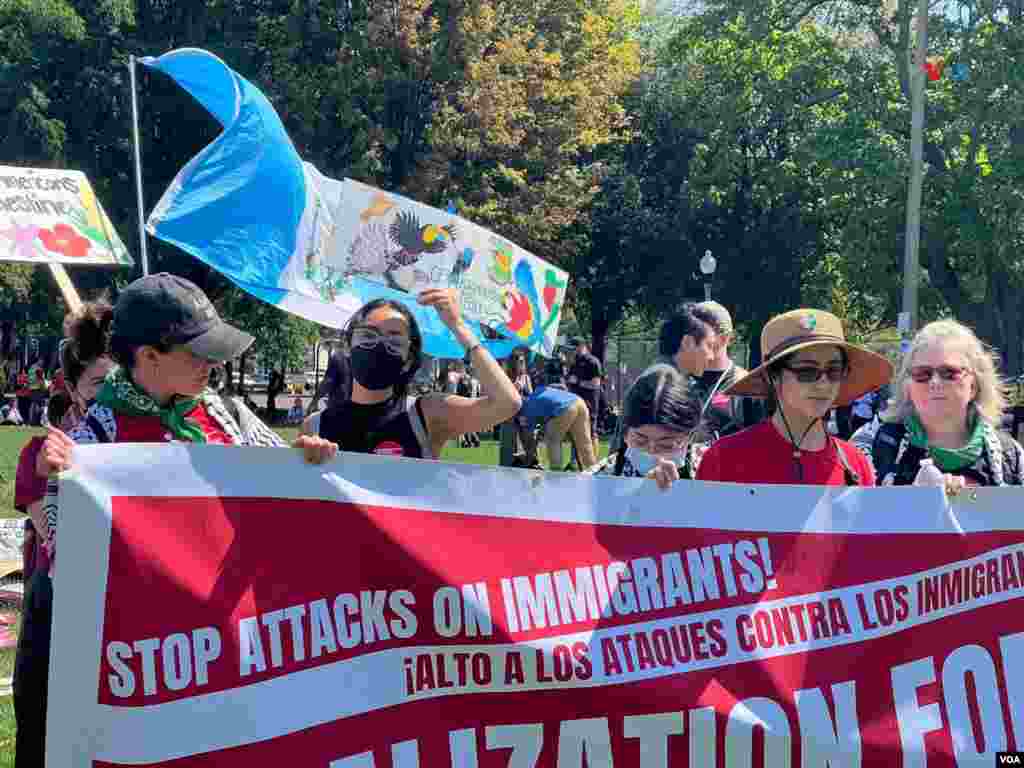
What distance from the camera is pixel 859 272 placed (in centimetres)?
3238

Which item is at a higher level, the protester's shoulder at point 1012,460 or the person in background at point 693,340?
the person in background at point 693,340

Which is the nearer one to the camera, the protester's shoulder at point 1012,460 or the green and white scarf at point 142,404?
the green and white scarf at point 142,404

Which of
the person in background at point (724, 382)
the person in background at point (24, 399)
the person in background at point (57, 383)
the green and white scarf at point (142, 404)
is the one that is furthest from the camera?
the person in background at point (24, 399)

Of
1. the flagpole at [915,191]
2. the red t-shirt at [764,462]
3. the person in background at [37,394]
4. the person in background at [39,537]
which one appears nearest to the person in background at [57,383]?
the person in background at [39,537]

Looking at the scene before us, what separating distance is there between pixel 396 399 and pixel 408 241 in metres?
2.33

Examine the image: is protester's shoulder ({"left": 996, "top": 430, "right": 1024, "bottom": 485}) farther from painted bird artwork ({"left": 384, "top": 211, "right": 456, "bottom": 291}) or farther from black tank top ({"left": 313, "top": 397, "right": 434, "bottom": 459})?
painted bird artwork ({"left": 384, "top": 211, "right": 456, "bottom": 291})

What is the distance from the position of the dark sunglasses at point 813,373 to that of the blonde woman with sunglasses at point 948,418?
1.00 feet

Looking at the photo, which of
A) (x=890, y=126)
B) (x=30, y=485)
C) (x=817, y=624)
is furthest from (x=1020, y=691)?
(x=890, y=126)

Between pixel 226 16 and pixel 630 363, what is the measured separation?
13178 mm

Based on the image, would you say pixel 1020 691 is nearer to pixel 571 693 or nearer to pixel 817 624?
pixel 817 624

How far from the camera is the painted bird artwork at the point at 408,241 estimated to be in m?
6.50

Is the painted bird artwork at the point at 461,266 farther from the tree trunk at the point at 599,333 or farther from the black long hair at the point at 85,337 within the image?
the tree trunk at the point at 599,333

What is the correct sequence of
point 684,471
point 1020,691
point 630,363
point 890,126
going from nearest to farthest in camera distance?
point 1020,691
point 684,471
point 890,126
point 630,363

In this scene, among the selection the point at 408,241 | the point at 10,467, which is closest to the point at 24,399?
the point at 10,467
